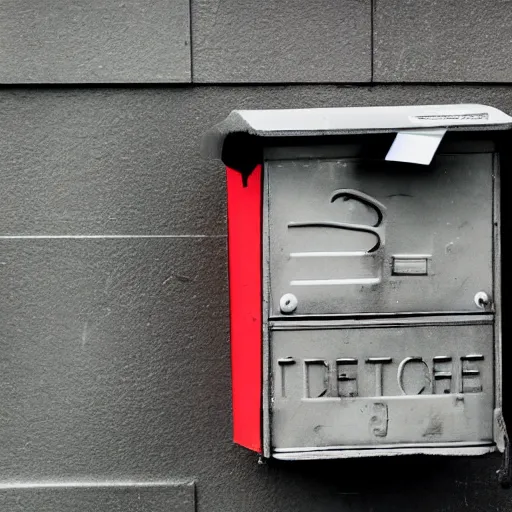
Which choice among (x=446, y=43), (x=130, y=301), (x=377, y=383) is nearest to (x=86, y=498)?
(x=130, y=301)

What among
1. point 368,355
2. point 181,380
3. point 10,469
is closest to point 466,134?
point 368,355

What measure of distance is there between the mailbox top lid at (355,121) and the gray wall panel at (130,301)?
21.8 inches

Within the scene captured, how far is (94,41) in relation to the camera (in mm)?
3494

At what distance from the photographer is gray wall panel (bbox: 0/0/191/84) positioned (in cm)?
348

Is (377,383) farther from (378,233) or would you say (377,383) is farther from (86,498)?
(86,498)

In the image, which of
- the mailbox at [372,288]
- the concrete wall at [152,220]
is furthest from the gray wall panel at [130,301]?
the mailbox at [372,288]

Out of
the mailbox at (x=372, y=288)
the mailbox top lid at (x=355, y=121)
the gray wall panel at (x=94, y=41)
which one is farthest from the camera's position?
the gray wall panel at (x=94, y=41)

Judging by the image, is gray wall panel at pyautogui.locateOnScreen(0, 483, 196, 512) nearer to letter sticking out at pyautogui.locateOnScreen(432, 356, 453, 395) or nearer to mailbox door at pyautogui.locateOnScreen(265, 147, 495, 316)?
mailbox door at pyautogui.locateOnScreen(265, 147, 495, 316)

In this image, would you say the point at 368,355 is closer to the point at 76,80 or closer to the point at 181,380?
the point at 181,380

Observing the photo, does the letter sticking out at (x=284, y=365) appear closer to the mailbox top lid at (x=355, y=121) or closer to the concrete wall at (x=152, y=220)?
the concrete wall at (x=152, y=220)

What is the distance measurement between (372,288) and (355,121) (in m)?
0.61

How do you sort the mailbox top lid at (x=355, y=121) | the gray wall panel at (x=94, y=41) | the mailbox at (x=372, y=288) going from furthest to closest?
the gray wall panel at (x=94, y=41)
the mailbox at (x=372, y=288)
the mailbox top lid at (x=355, y=121)

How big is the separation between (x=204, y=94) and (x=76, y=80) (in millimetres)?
561

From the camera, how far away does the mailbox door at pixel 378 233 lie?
2.91 metres
